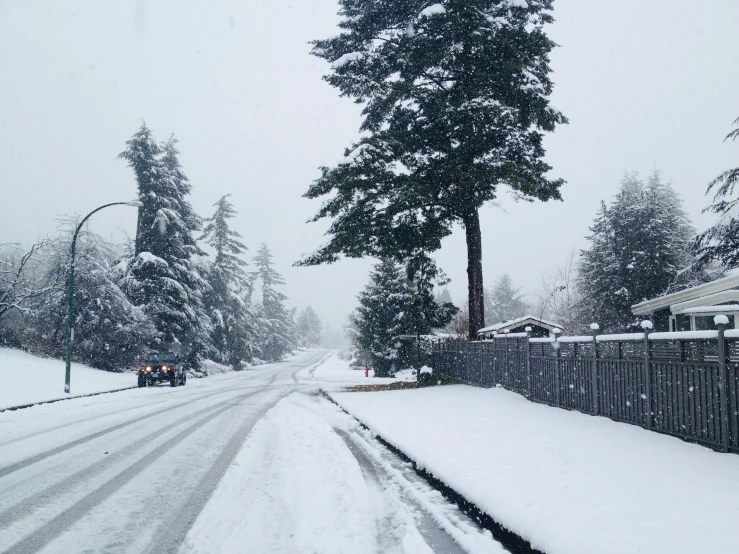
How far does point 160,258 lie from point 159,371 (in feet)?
30.7

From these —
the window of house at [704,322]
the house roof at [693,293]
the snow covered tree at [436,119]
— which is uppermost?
the snow covered tree at [436,119]

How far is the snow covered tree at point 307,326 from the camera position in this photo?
137 metres

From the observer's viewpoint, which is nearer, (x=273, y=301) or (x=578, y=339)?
(x=578, y=339)

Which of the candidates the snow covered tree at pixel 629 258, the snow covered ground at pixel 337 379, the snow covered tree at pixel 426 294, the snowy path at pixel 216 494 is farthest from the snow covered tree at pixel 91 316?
the snow covered tree at pixel 629 258

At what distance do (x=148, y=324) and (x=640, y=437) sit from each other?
29929mm

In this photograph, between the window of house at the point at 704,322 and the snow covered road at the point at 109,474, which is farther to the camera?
the window of house at the point at 704,322

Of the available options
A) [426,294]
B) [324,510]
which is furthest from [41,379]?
[324,510]

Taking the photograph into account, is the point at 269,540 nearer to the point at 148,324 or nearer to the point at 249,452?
the point at 249,452

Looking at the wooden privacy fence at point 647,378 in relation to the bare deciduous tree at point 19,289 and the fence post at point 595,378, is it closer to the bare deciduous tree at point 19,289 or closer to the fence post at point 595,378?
the fence post at point 595,378

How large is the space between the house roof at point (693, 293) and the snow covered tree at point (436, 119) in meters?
7.21

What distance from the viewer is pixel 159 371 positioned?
26.2 m

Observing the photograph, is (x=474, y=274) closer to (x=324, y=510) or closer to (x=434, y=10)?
(x=434, y=10)

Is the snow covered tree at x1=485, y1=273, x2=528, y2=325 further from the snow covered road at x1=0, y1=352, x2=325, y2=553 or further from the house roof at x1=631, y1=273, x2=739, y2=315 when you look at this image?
the snow covered road at x1=0, y1=352, x2=325, y2=553

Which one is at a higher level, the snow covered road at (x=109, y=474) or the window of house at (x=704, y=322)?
the window of house at (x=704, y=322)
